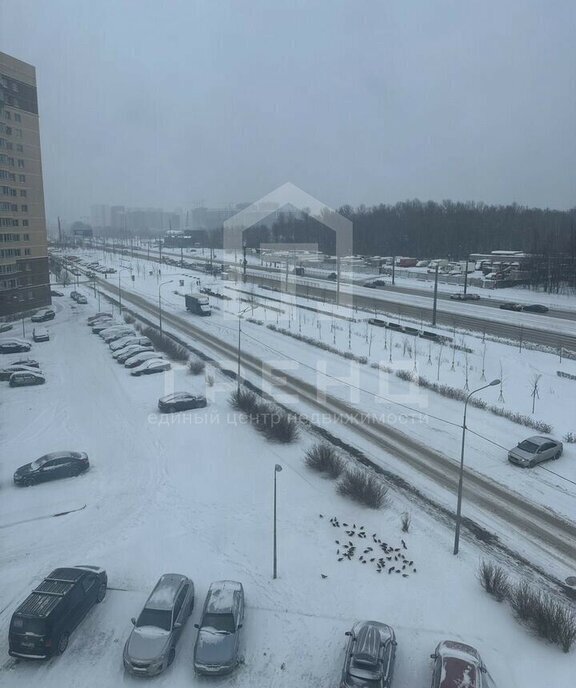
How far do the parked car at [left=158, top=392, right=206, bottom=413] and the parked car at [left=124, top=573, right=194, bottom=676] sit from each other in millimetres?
10282

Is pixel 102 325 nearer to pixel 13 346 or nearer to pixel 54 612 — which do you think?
pixel 13 346

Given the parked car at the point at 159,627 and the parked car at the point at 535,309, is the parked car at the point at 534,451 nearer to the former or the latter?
the parked car at the point at 159,627

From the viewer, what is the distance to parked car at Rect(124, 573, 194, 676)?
9.04 meters

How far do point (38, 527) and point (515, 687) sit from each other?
1095cm

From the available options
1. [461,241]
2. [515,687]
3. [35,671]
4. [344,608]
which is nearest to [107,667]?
[35,671]

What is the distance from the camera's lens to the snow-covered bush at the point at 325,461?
15.6m

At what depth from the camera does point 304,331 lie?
34.6 m

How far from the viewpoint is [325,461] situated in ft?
51.8

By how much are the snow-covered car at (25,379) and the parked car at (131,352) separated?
4264 millimetres

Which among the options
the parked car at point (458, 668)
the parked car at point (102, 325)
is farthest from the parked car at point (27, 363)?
the parked car at point (458, 668)

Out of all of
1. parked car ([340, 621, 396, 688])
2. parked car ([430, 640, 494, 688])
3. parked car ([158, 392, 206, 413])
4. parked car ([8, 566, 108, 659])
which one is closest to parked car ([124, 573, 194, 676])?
parked car ([8, 566, 108, 659])

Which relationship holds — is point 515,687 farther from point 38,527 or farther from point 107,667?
point 38,527

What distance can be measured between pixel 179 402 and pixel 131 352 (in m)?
8.77

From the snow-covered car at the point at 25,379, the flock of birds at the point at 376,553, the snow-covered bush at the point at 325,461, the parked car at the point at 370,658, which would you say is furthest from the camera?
the snow-covered car at the point at 25,379
